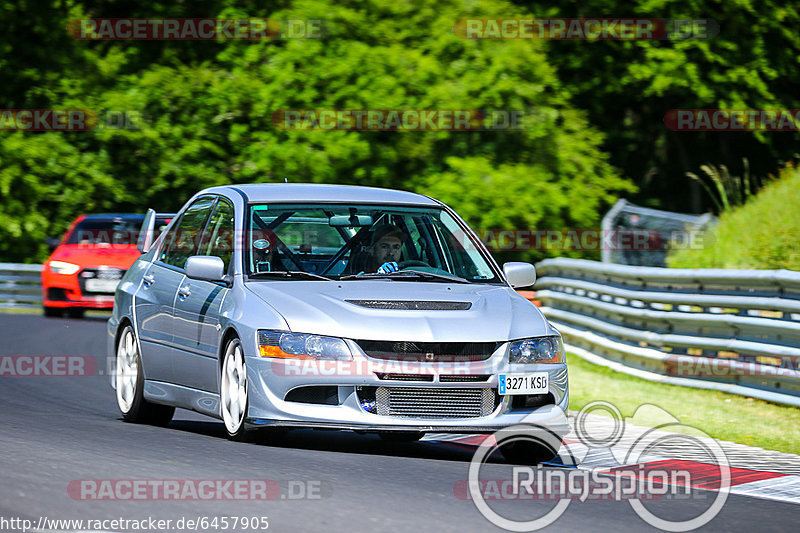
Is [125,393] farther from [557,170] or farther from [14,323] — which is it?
[557,170]

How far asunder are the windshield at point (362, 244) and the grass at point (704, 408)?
2337mm

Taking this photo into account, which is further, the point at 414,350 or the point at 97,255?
the point at 97,255

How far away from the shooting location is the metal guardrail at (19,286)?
88.3ft

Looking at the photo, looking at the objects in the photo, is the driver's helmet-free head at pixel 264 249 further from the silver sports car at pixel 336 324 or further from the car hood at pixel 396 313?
the car hood at pixel 396 313

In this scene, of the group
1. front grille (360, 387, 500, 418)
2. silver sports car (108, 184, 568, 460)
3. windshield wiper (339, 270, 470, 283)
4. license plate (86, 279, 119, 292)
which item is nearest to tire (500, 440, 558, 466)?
silver sports car (108, 184, 568, 460)

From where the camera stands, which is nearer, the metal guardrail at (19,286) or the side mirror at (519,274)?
the side mirror at (519,274)

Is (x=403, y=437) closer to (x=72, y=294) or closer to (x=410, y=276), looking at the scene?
(x=410, y=276)

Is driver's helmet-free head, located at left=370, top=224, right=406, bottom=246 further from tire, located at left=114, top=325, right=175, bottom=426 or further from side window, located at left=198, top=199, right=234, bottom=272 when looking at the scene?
tire, located at left=114, top=325, right=175, bottom=426

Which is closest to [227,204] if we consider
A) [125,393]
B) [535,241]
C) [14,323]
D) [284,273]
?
[284,273]

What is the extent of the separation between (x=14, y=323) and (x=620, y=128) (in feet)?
66.2

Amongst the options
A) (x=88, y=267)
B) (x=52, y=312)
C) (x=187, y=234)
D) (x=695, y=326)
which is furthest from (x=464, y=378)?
(x=52, y=312)

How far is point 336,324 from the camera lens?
8.17 metres

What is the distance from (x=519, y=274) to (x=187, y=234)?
Result: 7.80ft

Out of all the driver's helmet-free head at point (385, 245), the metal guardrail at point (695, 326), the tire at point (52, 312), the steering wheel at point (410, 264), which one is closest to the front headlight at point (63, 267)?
the tire at point (52, 312)
